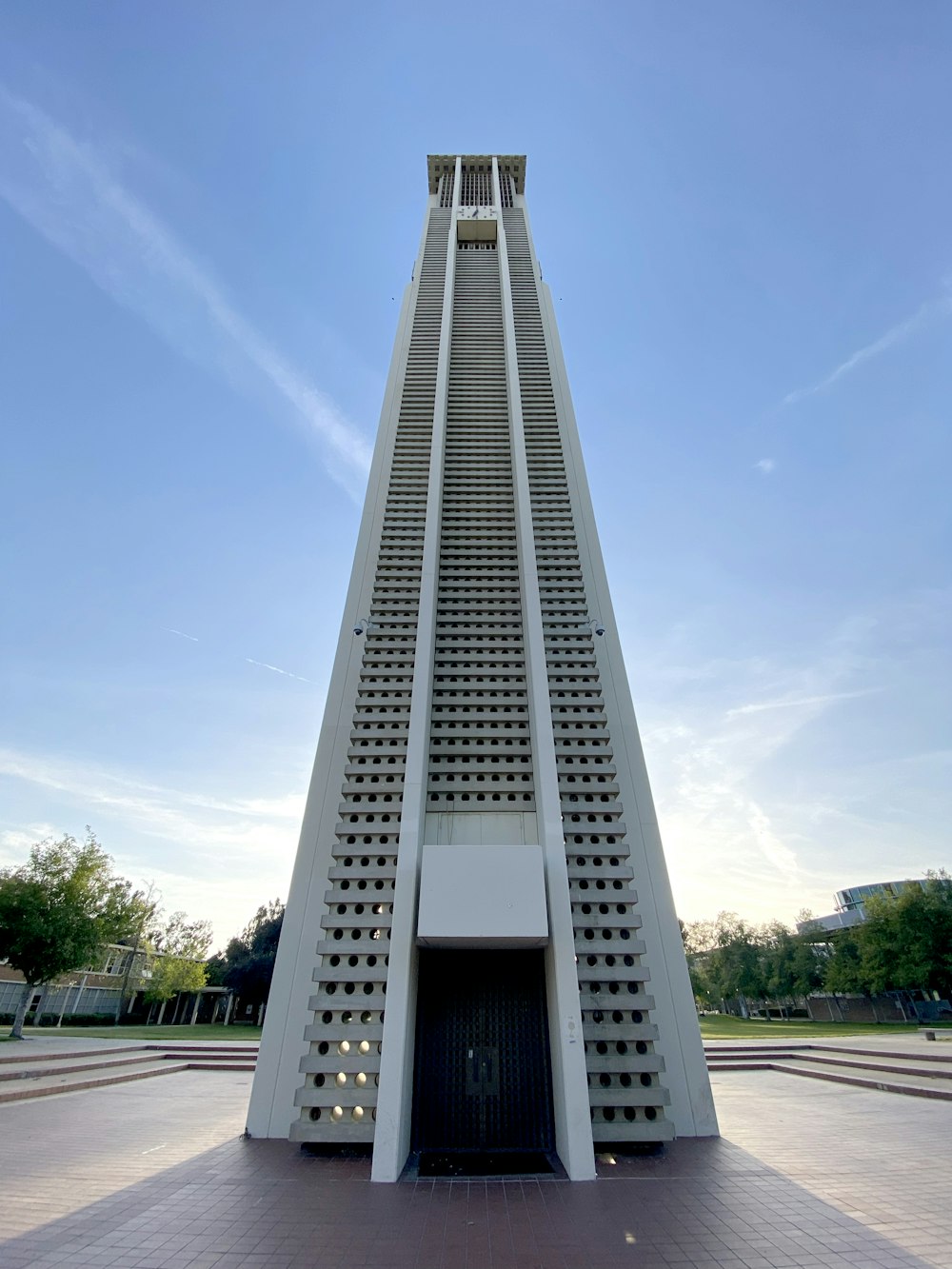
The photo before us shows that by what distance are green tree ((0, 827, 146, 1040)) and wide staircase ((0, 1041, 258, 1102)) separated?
2688 millimetres

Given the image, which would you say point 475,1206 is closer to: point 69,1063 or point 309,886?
point 309,886

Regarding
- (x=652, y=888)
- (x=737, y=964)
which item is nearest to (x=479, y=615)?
(x=652, y=888)

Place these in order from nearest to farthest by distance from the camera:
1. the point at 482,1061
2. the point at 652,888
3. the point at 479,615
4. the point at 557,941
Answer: the point at 557,941 → the point at 482,1061 → the point at 652,888 → the point at 479,615

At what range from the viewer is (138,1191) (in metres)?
4.43

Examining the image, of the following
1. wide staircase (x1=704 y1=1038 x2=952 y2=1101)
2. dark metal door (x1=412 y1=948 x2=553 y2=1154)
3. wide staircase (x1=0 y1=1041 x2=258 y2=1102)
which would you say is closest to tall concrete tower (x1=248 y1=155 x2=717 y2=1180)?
dark metal door (x1=412 y1=948 x2=553 y2=1154)

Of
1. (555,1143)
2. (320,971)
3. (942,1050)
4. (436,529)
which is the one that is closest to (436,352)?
(436,529)

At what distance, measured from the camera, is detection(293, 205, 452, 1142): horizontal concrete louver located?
573cm

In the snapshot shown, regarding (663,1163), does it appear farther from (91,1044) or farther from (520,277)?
(520,277)

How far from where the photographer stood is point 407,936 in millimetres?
5840

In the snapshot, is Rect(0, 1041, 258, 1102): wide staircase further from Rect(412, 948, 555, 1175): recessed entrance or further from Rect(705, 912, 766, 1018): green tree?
Rect(705, 912, 766, 1018): green tree

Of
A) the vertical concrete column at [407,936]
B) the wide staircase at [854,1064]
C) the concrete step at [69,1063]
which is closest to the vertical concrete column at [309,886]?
the vertical concrete column at [407,936]

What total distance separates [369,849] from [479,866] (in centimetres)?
161

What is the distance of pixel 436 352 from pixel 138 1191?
15095 mm

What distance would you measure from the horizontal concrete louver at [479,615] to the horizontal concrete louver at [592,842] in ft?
1.81
